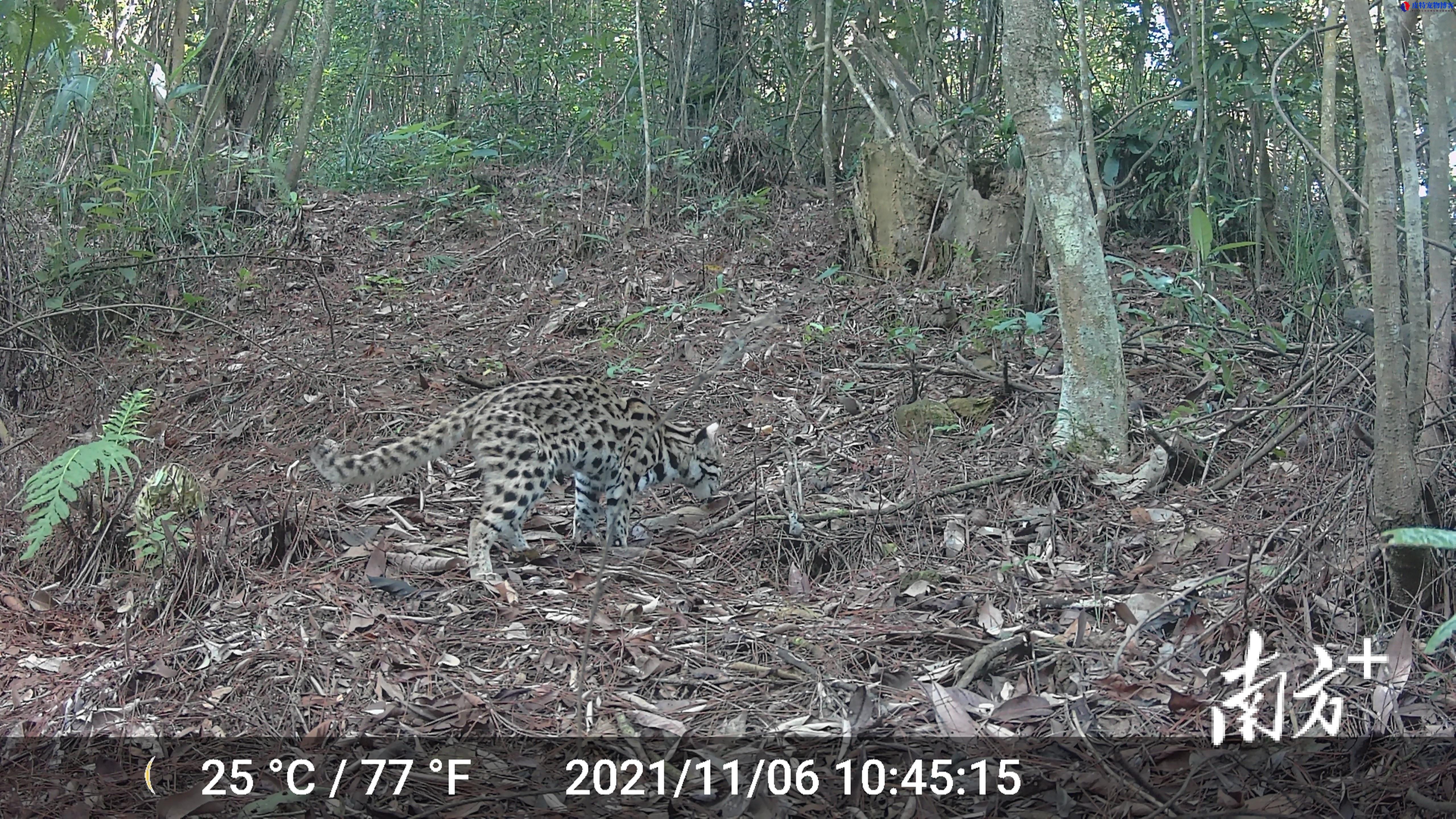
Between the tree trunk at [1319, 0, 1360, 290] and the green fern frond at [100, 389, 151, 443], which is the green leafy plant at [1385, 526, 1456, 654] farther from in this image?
the green fern frond at [100, 389, 151, 443]

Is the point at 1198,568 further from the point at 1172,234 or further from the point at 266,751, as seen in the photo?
the point at 1172,234

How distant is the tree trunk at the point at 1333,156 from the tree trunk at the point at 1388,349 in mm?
2223

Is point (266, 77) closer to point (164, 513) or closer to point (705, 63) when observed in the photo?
point (705, 63)

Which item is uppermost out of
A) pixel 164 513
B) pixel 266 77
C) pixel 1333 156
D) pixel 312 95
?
pixel 266 77

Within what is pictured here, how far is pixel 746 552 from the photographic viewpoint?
21.0 feet

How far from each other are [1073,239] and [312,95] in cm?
922

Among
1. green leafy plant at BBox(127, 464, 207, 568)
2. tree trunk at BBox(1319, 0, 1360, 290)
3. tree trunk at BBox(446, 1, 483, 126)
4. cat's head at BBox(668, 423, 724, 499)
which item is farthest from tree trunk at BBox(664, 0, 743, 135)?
green leafy plant at BBox(127, 464, 207, 568)

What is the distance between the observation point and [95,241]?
31.9 feet

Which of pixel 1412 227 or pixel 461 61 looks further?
pixel 461 61

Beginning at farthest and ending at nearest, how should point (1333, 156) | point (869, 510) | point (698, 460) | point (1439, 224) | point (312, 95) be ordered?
point (312, 95) < point (698, 460) < point (1333, 156) < point (869, 510) < point (1439, 224)

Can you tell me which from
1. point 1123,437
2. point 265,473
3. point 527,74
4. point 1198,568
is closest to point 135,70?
point 265,473

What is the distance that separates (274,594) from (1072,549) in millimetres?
4004

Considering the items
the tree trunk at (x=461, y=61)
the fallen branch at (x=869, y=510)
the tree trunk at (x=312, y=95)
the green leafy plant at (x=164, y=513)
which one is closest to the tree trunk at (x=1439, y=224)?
the fallen branch at (x=869, y=510)

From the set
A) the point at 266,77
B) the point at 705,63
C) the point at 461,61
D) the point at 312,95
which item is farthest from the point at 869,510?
the point at 461,61
